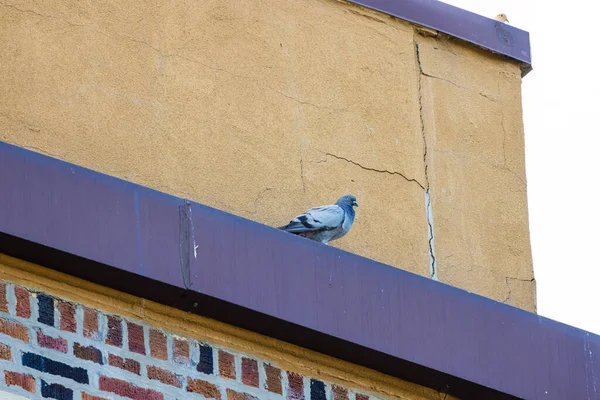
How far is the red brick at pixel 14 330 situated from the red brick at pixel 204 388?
24.4 inches

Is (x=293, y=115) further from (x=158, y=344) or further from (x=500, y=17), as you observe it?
(x=158, y=344)

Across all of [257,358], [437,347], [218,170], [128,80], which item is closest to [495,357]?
[437,347]

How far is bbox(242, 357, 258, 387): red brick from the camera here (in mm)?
5668

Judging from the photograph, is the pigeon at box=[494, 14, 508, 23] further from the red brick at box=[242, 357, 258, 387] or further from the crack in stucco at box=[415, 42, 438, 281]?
the red brick at box=[242, 357, 258, 387]

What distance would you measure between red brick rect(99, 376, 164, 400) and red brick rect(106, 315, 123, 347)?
15 centimetres

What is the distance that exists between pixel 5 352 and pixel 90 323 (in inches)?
14.4

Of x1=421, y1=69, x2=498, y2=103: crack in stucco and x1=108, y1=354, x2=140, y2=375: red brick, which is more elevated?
x1=421, y1=69, x2=498, y2=103: crack in stucco

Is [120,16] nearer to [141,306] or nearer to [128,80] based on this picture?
[128,80]

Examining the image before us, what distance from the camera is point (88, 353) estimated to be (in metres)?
5.34

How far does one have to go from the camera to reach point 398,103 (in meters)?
7.21

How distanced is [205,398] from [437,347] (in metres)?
0.97

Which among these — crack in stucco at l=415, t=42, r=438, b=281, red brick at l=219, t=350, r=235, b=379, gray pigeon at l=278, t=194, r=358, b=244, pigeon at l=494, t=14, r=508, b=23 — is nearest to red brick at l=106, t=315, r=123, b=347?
red brick at l=219, t=350, r=235, b=379

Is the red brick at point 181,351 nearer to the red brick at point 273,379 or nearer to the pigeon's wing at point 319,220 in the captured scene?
the red brick at point 273,379

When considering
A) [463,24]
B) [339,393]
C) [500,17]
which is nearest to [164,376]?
[339,393]
